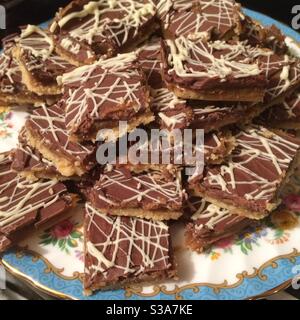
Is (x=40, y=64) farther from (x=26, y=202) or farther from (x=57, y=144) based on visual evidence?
(x=26, y=202)

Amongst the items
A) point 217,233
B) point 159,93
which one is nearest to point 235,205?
→ point 217,233

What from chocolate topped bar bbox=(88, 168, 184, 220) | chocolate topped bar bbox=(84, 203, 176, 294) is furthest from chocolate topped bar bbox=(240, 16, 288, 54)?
chocolate topped bar bbox=(84, 203, 176, 294)

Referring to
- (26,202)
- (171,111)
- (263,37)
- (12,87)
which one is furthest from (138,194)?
(263,37)

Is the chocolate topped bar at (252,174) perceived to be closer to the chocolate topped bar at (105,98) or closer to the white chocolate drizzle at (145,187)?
the white chocolate drizzle at (145,187)

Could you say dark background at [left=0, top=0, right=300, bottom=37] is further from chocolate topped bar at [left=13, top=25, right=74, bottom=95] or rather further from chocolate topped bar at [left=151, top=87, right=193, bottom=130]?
chocolate topped bar at [left=151, top=87, right=193, bottom=130]

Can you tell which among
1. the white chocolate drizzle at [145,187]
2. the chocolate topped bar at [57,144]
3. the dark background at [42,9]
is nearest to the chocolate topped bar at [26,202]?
the chocolate topped bar at [57,144]

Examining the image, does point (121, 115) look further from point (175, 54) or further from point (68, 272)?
point (68, 272)
